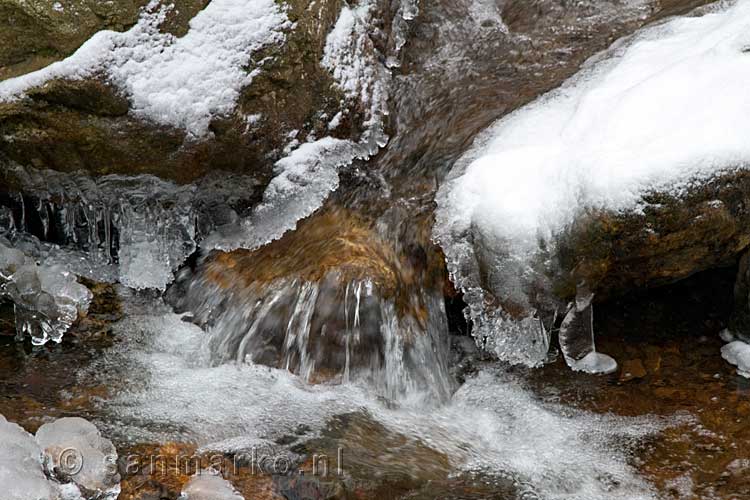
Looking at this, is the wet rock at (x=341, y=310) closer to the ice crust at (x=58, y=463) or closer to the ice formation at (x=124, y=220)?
the ice formation at (x=124, y=220)

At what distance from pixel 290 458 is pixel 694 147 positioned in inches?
76.7

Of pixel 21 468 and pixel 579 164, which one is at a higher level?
pixel 579 164

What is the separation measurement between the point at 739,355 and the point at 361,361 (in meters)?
1.64

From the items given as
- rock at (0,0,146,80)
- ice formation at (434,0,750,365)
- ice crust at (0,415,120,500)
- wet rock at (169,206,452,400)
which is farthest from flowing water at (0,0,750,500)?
rock at (0,0,146,80)

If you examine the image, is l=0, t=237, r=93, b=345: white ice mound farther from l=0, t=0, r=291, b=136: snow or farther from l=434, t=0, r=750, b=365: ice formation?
l=434, t=0, r=750, b=365: ice formation

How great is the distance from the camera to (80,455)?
2.84m

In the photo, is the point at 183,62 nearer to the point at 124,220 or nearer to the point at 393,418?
the point at 124,220

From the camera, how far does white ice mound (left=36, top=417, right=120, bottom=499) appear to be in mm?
2785

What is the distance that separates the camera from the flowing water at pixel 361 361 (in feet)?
10.2

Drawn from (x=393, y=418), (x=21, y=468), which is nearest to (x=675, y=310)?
(x=393, y=418)

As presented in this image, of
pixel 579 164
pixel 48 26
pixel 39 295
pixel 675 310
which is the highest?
pixel 48 26

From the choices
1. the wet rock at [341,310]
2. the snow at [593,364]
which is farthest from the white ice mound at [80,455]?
the snow at [593,364]

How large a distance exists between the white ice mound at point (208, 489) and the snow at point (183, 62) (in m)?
1.61

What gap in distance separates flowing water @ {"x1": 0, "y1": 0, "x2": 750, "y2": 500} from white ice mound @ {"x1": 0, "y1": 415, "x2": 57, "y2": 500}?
0.27 metres
